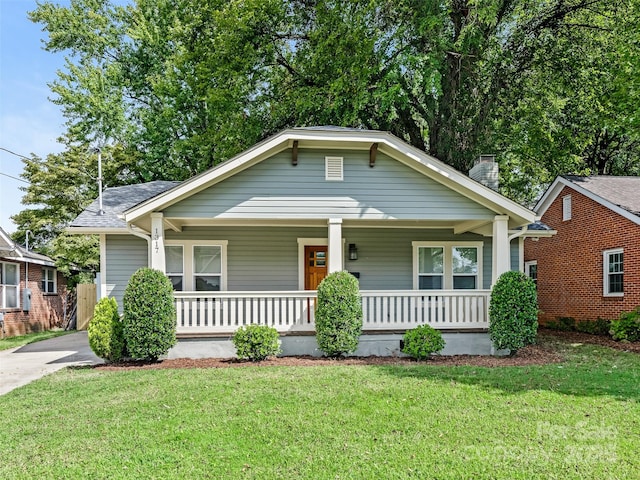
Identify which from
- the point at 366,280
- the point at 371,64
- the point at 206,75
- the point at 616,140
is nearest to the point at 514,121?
the point at 371,64

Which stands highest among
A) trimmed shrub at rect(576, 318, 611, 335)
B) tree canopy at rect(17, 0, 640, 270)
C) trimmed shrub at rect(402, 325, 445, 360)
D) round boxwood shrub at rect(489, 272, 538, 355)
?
tree canopy at rect(17, 0, 640, 270)

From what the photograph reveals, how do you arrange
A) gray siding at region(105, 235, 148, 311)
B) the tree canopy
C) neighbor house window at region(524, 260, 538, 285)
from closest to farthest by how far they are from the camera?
gray siding at region(105, 235, 148, 311)
the tree canopy
neighbor house window at region(524, 260, 538, 285)

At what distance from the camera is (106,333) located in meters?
8.77

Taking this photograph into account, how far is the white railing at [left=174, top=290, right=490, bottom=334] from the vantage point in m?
9.59

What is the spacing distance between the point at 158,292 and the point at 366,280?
5.43 metres

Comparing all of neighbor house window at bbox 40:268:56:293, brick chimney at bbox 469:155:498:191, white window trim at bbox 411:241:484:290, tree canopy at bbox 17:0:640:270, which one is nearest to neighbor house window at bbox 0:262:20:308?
neighbor house window at bbox 40:268:56:293

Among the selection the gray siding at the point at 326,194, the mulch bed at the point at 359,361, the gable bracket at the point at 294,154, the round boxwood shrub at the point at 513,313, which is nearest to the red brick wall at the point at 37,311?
the mulch bed at the point at 359,361

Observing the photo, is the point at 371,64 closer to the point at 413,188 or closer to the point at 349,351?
the point at 413,188

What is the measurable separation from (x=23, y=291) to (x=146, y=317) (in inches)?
465

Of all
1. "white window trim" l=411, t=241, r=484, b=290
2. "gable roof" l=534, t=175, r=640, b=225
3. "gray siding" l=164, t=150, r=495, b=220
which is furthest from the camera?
"gable roof" l=534, t=175, r=640, b=225

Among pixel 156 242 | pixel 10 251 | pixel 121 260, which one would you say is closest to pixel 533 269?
pixel 156 242

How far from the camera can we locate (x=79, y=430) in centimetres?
521

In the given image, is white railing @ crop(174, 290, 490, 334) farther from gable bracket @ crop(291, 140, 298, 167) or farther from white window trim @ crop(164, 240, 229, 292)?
gable bracket @ crop(291, 140, 298, 167)

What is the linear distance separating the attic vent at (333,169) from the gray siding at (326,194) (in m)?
0.09
